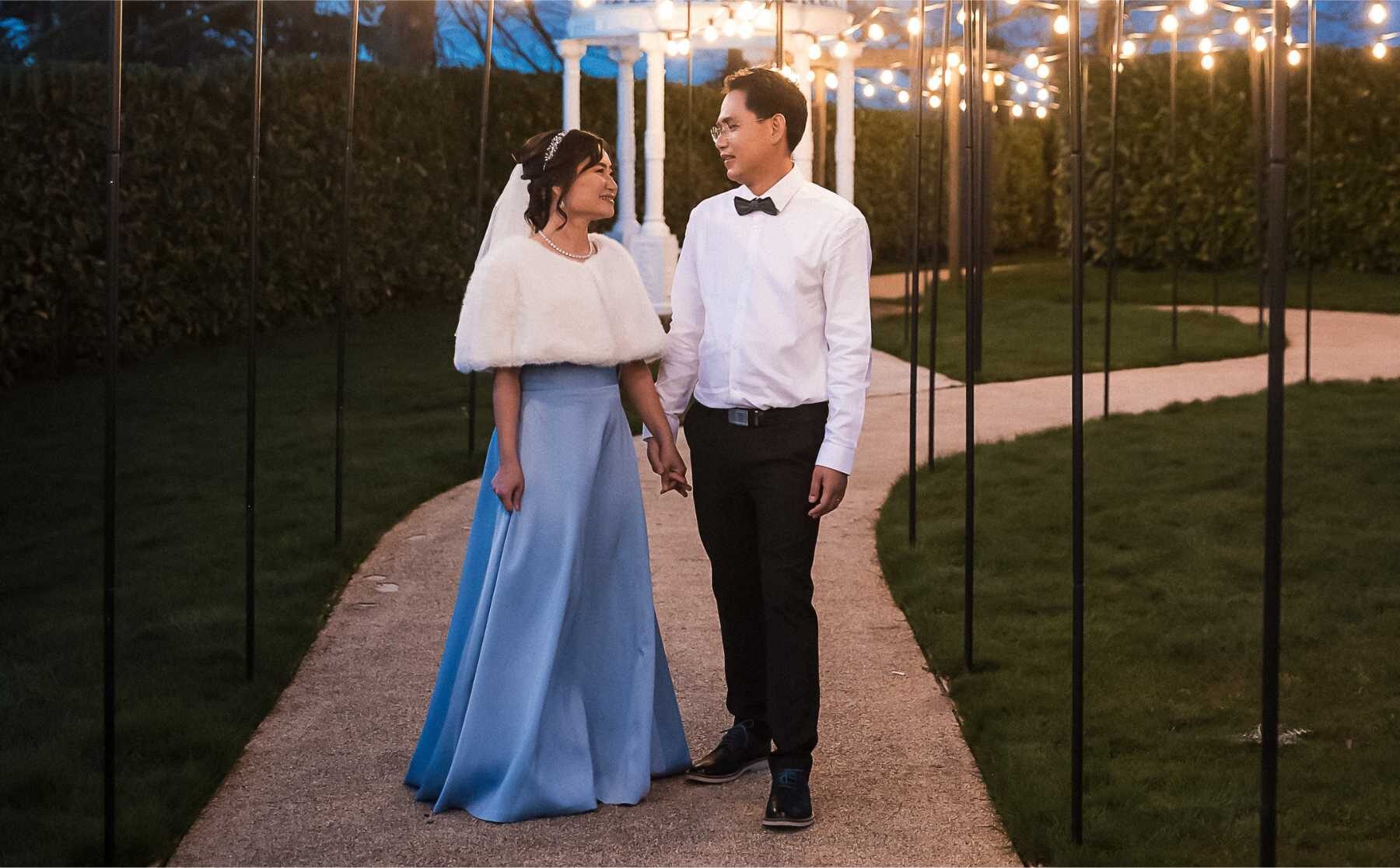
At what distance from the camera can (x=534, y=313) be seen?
12.4ft

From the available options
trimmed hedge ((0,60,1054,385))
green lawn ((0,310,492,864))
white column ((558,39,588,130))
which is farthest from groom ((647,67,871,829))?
white column ((558,39,588,130))

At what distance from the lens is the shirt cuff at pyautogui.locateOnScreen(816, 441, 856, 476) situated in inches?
143

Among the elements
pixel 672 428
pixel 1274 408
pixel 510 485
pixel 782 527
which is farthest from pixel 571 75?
pixel 1274 408

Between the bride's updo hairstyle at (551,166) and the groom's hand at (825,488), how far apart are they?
2.91 ft

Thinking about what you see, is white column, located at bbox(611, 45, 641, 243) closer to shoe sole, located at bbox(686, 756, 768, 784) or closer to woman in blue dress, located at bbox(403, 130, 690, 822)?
woman in blue dress, located at bbox(403, 130, 690, 822)

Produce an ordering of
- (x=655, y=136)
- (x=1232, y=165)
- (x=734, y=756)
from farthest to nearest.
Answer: (x=1232, y=165)
(x=655, y=136)
(x=734, y=756)

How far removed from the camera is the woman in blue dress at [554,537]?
3.74 meters

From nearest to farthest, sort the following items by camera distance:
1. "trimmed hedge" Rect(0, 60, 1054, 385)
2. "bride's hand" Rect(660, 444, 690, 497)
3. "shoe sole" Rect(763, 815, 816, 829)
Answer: "shoe sole" Rect(763, 815, 816, 829) → "bride's hand" Rect(660, 444, 690, 497) → "trimmed hedge" Rect(0, 60, 1054, 385)

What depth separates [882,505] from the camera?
7605 mm

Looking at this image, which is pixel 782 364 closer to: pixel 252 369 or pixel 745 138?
pixel 745 138

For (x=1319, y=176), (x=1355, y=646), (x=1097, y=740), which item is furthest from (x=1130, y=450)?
(x=1319, y=176)

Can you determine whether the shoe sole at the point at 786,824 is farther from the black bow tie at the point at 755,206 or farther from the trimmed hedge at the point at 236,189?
the trimmed hedge at the point at 236,189

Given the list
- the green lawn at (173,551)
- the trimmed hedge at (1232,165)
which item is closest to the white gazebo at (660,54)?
the green lawn at (173,551)

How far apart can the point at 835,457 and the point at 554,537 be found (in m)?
0.72
